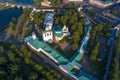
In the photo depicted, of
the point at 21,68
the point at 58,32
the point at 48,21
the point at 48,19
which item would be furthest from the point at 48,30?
the point at 21,68

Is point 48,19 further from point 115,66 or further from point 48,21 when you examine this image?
point 115,66

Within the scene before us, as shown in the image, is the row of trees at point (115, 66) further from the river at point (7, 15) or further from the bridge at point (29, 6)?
the river at point (7, 15)

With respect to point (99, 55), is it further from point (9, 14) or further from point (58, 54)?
point (9, 14)

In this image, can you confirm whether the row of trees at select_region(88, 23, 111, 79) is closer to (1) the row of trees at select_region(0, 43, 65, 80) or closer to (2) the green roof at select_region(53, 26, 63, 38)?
(2) the green roof at select_region(53, 26, 63, 38)

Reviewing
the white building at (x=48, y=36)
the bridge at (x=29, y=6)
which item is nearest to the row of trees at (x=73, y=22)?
the white building at (x=48, y=36)

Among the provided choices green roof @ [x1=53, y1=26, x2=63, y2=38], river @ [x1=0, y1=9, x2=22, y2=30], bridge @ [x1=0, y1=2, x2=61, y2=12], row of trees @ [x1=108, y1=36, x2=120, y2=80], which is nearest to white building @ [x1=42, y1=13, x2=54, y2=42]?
green roof @ [x1=53, y1=26, x2=63, y2=38]

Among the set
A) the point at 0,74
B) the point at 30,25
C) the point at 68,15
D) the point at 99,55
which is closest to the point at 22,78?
the point at 0,74
